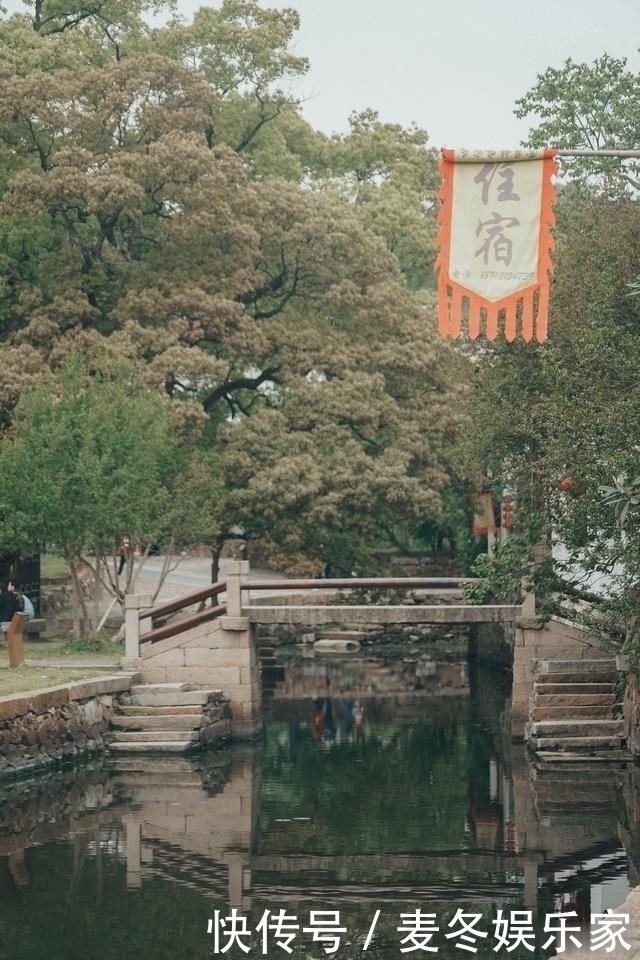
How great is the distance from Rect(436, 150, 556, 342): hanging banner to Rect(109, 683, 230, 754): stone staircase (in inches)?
427

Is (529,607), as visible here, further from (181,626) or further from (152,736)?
(152,736)

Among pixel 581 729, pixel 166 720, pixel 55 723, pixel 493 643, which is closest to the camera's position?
pixel 55 723

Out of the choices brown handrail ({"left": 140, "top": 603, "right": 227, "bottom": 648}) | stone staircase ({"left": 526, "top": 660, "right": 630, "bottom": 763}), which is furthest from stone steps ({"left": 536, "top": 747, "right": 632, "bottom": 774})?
brown handrail ({"left": 140, "top": 603, "right": 227, "bottom": 648})

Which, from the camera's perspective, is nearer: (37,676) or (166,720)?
(37,676)

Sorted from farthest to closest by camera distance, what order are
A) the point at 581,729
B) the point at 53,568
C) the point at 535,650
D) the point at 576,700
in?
the point at 53,568
the point at 535,650
the point at 576,700
the point at 581,729

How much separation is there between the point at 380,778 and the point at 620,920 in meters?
13.0

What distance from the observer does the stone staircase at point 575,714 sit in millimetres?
26062

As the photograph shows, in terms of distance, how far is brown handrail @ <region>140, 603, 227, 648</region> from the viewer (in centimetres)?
2870

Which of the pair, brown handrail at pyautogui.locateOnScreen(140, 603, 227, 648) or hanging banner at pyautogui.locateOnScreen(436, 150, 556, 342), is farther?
brown handrail at pyautogui.locateOnScreen(140, 603, 227, 648)

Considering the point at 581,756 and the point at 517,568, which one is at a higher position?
the point at 517,568

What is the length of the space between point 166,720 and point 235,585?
2840mm

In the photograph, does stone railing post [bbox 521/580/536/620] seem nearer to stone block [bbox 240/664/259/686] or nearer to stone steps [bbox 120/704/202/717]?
stone block [bbox 240/664/259/686]

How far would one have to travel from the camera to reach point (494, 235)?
18.9 meters

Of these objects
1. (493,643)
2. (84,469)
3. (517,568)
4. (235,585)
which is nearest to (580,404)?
(517,568)
